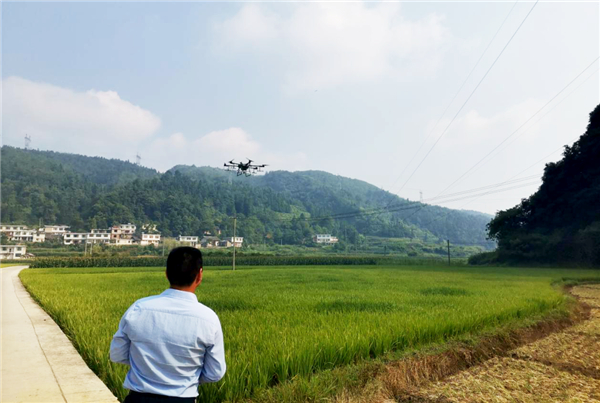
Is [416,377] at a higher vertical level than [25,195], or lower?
lower

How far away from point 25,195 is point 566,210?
140 metres

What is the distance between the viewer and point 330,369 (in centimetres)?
554

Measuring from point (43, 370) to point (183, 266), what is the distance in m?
4.62

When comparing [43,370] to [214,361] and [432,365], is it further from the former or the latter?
[432,365]

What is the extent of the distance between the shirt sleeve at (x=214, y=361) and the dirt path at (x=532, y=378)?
12.7 feet

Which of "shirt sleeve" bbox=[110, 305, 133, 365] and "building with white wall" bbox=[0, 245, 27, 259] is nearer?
"shirt sleeve" bbox=[110, 305, 133, 365]

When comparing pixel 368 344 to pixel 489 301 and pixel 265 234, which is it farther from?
pixel 265 234

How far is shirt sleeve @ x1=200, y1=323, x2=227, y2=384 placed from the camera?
Result: 2.45 m

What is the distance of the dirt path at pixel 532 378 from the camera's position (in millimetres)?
5398

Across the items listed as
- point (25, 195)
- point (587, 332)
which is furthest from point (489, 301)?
point (25, 195)

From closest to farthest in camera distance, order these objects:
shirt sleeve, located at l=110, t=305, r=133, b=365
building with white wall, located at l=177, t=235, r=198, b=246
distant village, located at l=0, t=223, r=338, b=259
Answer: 1. shirt sleeve, located at l=110, t=305, r=133, b=365
2. distant village, located at l=0, t=223, r=338, b=259
3. building with white wall, located at l=177, t=235, r=198, b=246

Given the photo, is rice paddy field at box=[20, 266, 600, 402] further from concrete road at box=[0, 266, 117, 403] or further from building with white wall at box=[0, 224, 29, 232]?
building with white wall at box=[0, 224, 29, 232]

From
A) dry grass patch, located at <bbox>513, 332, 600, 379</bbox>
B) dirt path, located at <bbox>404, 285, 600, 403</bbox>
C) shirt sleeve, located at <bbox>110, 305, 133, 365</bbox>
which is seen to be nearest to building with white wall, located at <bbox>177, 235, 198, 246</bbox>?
dry grass patch, located at <bbox>513, 332, 600, 379</bbox>

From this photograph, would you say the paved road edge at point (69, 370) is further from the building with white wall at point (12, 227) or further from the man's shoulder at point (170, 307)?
the building with white wall at point (12, 227)
